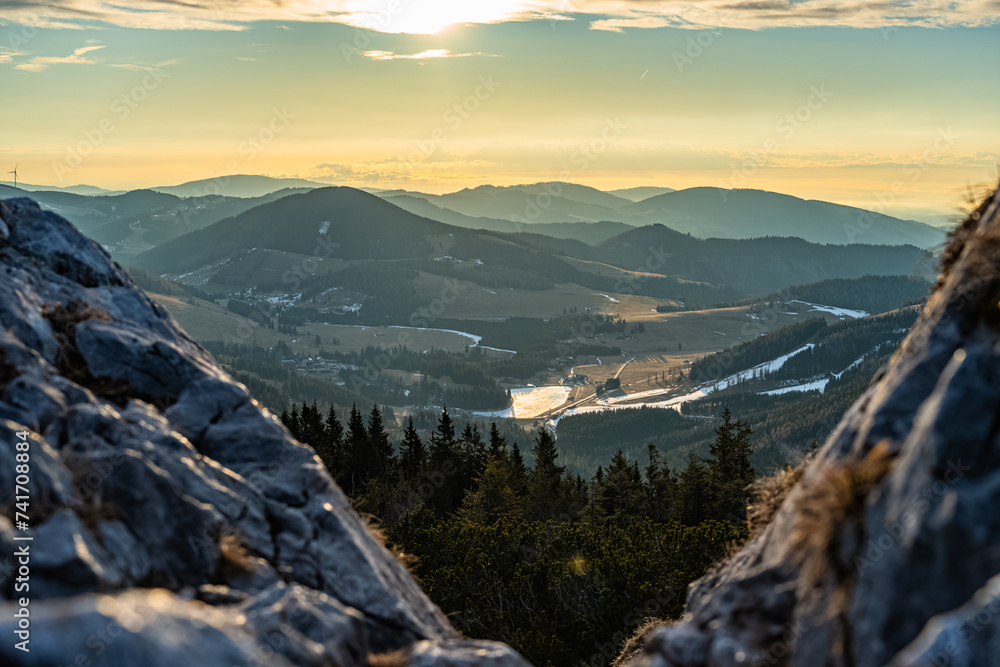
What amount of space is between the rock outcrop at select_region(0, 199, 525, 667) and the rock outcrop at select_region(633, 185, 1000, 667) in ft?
15.6

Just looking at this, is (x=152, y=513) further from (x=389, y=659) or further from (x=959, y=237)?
(x=959, y=237)

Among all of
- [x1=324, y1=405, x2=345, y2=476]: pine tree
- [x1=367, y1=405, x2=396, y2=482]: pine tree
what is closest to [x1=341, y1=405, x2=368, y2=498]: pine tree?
[x1=367, y1=405, x2=396, y2=482]: pine tree

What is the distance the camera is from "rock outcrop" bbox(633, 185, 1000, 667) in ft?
30.5

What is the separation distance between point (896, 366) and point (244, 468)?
14263 millimetres

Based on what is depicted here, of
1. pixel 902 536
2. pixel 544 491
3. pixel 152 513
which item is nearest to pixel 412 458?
pixel 544 491

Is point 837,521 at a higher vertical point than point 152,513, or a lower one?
higher

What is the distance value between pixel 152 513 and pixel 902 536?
12.3 metres

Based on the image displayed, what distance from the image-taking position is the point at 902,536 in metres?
9.88

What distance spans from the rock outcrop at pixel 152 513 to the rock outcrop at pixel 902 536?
4.76m

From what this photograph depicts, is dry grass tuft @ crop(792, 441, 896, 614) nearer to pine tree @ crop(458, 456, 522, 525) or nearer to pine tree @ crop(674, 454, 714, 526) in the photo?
pine tree @ crop(458, 456, 522, 525)

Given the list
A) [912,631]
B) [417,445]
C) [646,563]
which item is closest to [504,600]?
[646,563]

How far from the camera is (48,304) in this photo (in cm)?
1702

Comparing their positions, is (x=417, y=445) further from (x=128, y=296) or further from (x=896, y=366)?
(x=896, y=366)

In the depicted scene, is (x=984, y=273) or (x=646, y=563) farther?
(x=646, y=563)
